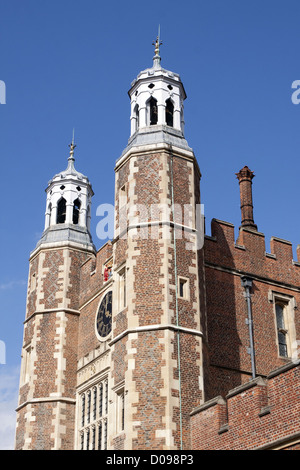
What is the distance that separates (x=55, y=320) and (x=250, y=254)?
707cm

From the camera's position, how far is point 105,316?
25797mm

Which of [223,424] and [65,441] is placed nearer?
[223,424]

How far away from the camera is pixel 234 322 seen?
24156mm

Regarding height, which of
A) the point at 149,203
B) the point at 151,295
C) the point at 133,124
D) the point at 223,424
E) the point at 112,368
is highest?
the point at 133,124

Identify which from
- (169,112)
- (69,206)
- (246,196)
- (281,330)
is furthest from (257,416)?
(69,206)

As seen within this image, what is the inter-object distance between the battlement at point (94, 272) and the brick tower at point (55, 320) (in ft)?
1.01

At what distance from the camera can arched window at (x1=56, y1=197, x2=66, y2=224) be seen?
101 feet

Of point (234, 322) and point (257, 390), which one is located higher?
point (234, 322)

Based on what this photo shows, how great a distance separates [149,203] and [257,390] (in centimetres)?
753

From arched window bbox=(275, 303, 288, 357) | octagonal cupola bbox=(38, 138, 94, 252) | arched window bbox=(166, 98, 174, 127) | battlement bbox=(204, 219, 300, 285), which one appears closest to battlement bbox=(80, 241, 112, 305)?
octagonal cupola bbox=(38, 138, 94, 252)

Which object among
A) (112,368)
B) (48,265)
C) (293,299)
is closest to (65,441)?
(112,368)

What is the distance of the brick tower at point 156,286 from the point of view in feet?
65.8

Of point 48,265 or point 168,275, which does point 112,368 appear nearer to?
point 168,275

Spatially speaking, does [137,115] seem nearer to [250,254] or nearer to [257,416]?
[250,254]
